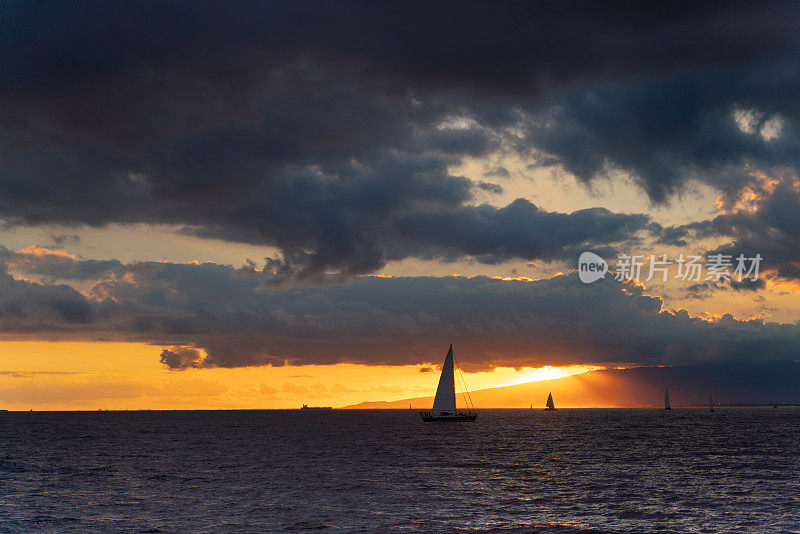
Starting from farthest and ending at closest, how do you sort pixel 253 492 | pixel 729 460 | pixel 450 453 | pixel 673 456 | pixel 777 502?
1. pixel 450 453
2. pixel 673 456
3. pixel 729 460
4. pixel 253 492
5. pixel 777 502

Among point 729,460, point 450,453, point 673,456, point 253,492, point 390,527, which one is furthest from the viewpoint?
point 450,453

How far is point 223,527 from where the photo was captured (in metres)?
54.6

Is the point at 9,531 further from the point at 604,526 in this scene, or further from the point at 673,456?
the point at 673,456

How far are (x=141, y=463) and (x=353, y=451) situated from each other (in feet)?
130

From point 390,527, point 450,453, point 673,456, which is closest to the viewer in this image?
point 390,527

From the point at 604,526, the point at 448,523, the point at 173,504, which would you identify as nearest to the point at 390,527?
the point at 448,523

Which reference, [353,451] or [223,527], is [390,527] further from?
[353,451]

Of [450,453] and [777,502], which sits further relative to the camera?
[450,453]

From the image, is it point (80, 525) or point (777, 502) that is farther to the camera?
point (777, 502)

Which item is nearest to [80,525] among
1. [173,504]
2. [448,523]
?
[173,504]

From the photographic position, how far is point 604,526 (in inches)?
2138

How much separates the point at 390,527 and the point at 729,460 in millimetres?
76056

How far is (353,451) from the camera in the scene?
137 metres

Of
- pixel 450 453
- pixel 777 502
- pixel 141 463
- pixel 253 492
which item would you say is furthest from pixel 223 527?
pixel 450 453
